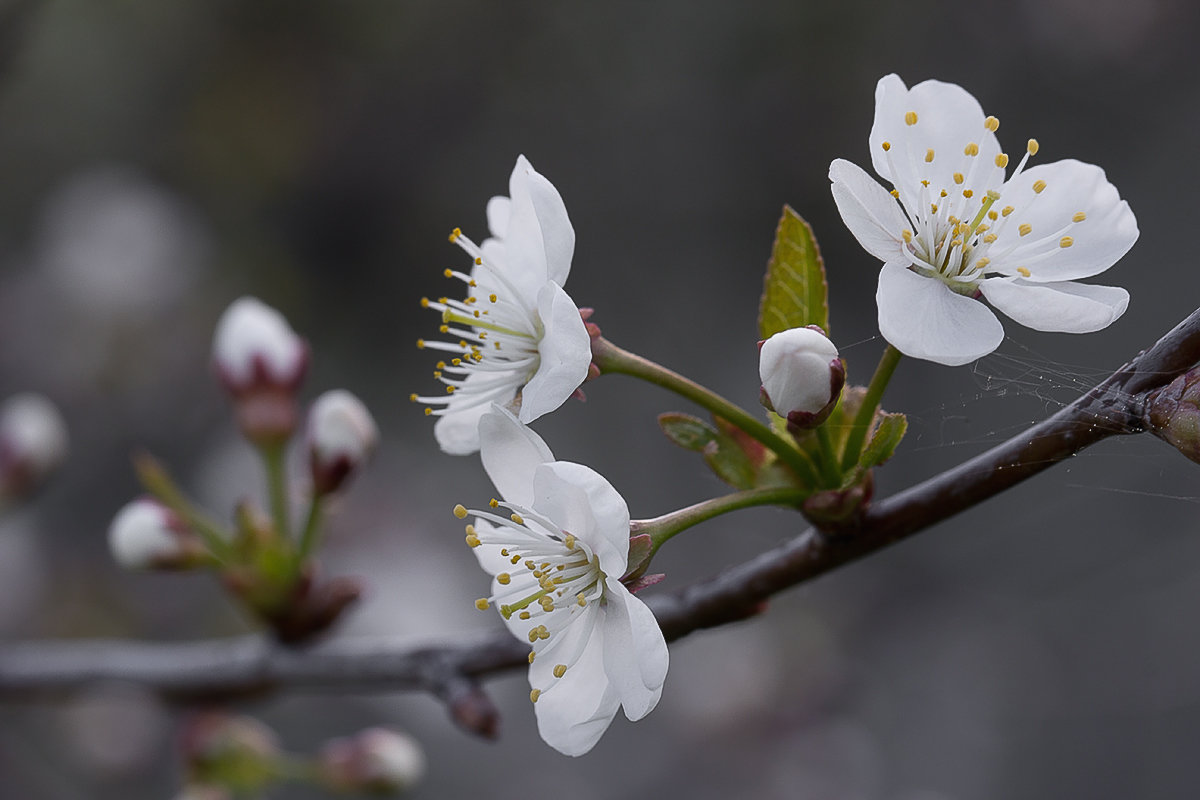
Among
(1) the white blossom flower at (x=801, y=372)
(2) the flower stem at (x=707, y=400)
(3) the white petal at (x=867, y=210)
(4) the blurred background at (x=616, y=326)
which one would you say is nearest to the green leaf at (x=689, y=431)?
(2) the flower stem at (x=707, y=400)

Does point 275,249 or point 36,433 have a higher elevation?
point 36,433

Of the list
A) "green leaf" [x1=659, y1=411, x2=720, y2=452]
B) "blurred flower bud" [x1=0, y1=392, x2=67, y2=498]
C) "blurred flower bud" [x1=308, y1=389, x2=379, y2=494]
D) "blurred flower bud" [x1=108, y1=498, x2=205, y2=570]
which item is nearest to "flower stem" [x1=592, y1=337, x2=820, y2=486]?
"green leaf" [x1=659, y1=411, x2=720, y2=452]

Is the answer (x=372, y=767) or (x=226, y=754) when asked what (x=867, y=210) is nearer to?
(x=372, y=767)

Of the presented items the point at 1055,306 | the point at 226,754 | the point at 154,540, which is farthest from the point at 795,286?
the point at 226,754

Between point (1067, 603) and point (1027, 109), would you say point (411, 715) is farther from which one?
point (1027, 109)

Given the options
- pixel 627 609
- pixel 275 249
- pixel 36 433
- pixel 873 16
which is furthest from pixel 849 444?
pixel 275 249

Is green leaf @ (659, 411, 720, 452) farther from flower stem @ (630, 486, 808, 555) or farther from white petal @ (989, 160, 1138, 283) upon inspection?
white petal @ (989, 160, 1138, 283)

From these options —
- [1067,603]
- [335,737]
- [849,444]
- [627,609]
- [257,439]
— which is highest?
[849,444]
